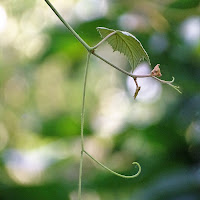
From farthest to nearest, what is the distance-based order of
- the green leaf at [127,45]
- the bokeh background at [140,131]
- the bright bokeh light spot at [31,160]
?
the bright bokeh light spot at [31,160] < the bokeh background at [140,131] < the green leaf at [127,45]

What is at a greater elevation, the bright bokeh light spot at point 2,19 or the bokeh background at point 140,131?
the bright bokeh light spot at point 2,19

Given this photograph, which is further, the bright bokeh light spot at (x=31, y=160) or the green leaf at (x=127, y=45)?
the bright bokeh light spot at (x=31, y=160)

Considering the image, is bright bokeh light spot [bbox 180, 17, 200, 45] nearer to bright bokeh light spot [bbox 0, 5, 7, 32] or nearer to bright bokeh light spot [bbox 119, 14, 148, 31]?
bright bokeh light spot [bbox 119, 14, 148, 31]

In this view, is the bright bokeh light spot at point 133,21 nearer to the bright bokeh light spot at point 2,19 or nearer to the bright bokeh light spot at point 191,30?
the bright bokeh light spot at point 191,30

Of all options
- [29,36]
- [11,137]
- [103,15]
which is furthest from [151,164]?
[29,36]

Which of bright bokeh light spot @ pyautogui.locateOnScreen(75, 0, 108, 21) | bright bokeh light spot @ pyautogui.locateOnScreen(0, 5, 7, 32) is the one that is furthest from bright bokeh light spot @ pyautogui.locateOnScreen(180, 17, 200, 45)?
bright bokeh light spot @ pyautogui.locateOnScreen(0, 5, 7, 32)

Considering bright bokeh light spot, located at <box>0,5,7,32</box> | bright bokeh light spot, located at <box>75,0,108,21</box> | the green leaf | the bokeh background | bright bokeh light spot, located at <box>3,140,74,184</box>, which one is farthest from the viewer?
bright bokeh light spot, located at <box>0,5,7,32</box>

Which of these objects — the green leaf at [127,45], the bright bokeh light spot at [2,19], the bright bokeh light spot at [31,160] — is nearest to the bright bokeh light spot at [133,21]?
the bright bokeh light spot at [31,160]

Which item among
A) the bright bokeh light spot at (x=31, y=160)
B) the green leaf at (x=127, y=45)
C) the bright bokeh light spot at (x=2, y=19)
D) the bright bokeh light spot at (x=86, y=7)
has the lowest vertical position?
the bright bokeh light spot at (x=31, y=160)
